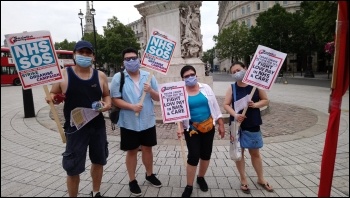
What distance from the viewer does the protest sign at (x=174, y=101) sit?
3686 mm

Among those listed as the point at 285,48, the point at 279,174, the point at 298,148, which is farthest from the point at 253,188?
the point at 285,48

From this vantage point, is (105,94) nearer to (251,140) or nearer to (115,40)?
(251,140)

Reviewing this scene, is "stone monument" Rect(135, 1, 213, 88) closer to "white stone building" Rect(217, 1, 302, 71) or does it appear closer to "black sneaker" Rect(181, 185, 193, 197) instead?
"black sneaker" Rect(181, 185, 193, 197)

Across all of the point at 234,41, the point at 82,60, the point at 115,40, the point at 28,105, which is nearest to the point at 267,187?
the point at 82,60

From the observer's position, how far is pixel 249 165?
4.82 meters

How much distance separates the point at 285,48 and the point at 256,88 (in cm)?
4072

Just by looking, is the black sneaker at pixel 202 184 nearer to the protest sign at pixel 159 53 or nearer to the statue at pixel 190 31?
the protest sign at pixel 159 53

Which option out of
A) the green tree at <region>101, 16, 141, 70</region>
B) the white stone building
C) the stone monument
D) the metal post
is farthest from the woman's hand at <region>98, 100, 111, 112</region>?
the white stone building

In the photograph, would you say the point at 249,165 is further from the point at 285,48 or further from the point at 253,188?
the point at 285,48

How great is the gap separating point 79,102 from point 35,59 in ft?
2.44

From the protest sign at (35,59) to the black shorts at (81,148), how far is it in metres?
0.71

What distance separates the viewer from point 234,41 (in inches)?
2315

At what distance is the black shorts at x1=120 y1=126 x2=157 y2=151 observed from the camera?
3738 mm

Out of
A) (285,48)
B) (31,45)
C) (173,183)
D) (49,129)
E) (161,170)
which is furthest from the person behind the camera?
(285,48)
